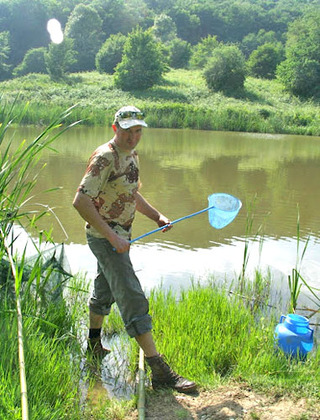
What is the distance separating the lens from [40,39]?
87.6 m

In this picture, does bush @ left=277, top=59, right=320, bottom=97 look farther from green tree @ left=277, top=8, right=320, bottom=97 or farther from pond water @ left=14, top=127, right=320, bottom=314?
pond water @ left=14, top=127, right=320, bottom=314

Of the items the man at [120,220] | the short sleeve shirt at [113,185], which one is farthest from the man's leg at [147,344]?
the short sleeve shirt at [113,185]

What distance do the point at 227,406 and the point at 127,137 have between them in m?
1.62

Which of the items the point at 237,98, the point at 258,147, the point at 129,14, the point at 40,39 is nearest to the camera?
the point at 258,147

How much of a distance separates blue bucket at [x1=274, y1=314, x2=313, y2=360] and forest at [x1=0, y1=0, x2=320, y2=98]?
1709 inches

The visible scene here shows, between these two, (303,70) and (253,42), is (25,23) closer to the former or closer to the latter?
(253,42)

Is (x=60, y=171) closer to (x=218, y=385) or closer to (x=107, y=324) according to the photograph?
(x=107, y=324)

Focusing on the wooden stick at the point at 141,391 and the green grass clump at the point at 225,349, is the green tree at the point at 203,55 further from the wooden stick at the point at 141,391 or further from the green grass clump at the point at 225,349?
the wooden stick at the point at 141,391

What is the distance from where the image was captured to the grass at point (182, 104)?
2633 cm

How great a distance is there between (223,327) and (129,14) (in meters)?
105

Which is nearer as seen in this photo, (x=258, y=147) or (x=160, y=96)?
(x=258, y=147)

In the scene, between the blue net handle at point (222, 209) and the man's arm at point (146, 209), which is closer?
the man's arm at point (146, 209)

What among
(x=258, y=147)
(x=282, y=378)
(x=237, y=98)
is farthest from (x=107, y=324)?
(x=237, y=98)

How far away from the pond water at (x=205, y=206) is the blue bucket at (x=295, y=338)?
105 cm
